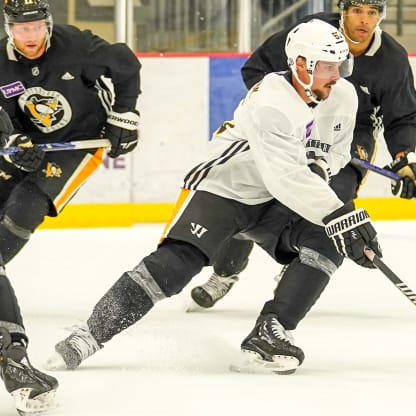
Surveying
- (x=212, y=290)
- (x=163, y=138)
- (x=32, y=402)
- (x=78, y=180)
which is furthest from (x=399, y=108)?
(x=163, y=138)

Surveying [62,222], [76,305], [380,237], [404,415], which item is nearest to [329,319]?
[76,305]

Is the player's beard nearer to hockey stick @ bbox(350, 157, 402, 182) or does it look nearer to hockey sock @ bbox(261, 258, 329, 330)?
hockey sock @ bbox(261, 258, 329, 330)

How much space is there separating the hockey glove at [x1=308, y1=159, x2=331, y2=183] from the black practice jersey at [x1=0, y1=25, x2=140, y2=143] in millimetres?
971

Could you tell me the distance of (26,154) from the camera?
3756mm

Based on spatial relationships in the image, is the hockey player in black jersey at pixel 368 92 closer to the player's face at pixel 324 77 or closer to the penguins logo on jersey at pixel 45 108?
the penguins logo on jersey at pixel 45 108

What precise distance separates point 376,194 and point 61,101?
258 centimetres

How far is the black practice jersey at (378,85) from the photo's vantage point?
394 centimetres

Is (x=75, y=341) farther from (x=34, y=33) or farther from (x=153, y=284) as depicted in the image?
(x=34, y=33)

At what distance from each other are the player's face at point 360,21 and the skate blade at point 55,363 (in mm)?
1519

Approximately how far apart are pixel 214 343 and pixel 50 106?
38.3 inches

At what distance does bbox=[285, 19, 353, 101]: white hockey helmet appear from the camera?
305cm

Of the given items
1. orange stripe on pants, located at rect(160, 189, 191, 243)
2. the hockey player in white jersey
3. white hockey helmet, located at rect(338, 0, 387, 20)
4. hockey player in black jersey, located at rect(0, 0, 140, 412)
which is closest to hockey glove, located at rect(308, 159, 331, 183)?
the hockey player in white jersey

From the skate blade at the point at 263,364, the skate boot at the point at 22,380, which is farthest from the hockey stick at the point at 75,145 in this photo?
the skate boot at the point at 22,380

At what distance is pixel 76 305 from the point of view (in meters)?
4.09
